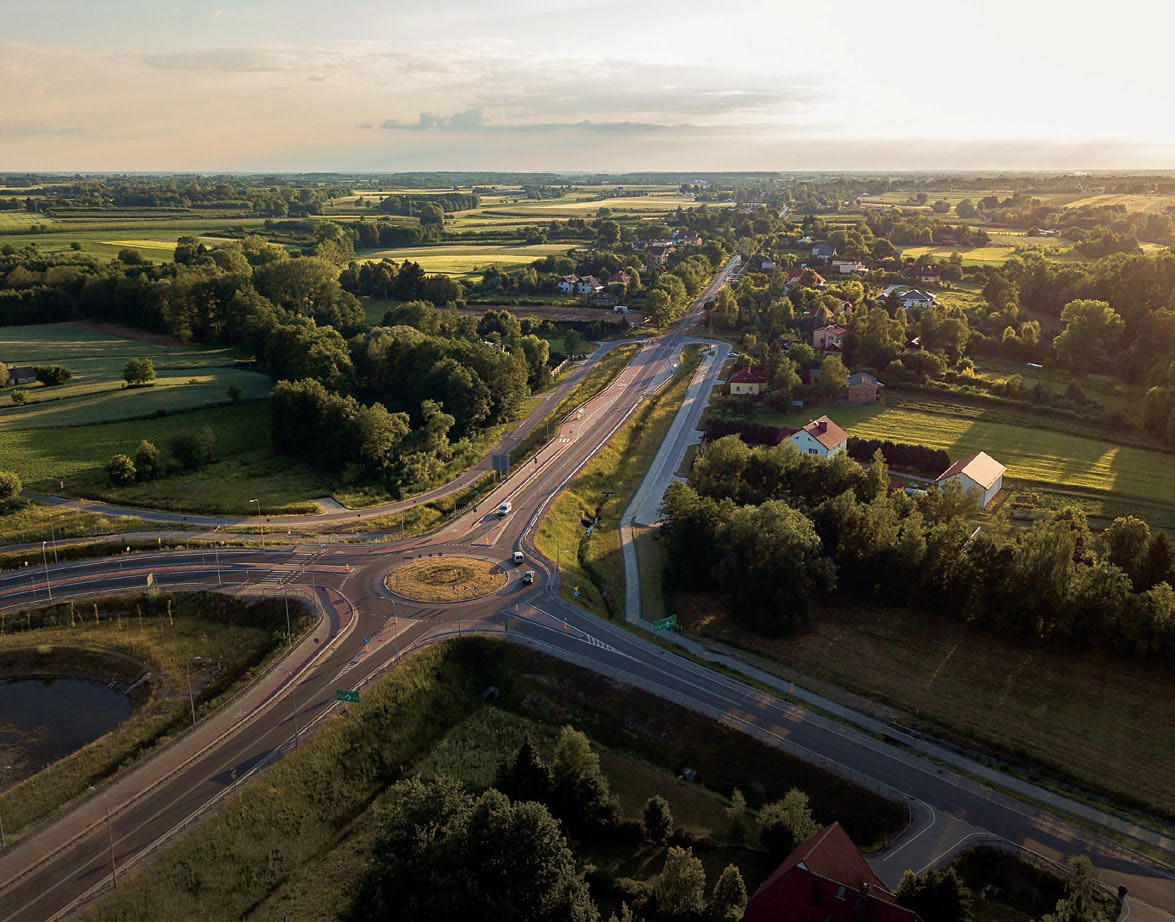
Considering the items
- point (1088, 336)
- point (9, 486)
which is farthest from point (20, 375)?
point (1088, 336)

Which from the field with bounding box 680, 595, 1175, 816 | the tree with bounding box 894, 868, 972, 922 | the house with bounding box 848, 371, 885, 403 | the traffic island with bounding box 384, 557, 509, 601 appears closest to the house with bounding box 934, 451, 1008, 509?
the field with bounding box 680, 595, 1175, 816

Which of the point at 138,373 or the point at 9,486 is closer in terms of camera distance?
the point at 9,486

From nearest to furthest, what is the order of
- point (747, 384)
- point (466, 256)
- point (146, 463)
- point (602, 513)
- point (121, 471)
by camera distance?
point (121, 471) < point (146, 463) < point (602, 513) < point (747, 384) < point (466, 256)

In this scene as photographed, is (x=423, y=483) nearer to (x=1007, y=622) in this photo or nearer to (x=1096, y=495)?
(x=1007, y=622)

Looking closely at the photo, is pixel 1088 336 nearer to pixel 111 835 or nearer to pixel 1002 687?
pixel 1002 687

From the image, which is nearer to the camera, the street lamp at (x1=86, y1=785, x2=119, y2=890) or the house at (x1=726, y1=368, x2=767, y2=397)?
the street lamp at (x1=86, y1=785, x2=119, y2=890)

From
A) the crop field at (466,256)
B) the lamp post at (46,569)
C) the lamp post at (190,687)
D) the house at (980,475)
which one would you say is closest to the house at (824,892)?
the lamp post at (190,687)

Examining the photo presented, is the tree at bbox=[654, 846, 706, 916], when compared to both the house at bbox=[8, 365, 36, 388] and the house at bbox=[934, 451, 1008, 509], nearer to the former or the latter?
the house at bbox=[934, 451, 1008, 509]

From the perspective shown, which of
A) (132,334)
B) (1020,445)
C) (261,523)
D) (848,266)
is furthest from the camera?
(848,266)
